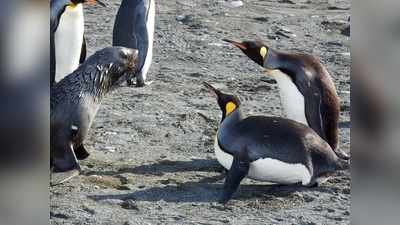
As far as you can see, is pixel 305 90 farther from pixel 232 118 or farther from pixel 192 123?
pixel 192 123

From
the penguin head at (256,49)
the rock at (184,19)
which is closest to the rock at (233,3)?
the rock at (184,19)

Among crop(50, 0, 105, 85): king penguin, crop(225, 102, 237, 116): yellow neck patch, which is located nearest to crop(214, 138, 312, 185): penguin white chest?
crop(225, 102, 237, 116): yellow neck patch

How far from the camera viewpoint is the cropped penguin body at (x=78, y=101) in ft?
11.5

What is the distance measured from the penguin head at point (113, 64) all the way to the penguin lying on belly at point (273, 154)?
0.67 meters

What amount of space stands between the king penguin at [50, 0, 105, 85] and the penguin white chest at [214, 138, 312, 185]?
5.46 ft

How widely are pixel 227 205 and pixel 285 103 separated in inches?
35.7

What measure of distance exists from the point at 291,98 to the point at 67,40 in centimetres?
147

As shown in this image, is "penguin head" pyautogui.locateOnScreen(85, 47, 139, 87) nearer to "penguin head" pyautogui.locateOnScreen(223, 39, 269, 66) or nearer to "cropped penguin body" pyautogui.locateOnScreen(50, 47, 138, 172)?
"cropped penguin body" pyautogui.locateOnScreen(50, 47, 138, 172)

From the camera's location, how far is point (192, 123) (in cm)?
430

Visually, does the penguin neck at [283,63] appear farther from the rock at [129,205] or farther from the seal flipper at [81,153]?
the rock at [129,205]

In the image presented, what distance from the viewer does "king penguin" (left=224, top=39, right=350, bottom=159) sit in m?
3.88

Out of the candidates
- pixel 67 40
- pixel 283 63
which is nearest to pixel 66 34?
pixel 67 40
